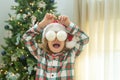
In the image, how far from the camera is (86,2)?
7.84 feet

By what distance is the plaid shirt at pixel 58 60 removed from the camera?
5.32 ft

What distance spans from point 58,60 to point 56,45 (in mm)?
119

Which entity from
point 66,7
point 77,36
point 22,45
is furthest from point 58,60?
point 66,7

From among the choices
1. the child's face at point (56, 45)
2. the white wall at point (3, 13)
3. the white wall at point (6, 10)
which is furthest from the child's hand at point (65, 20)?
the white wall at point (3, 13)

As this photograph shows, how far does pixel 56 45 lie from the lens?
167cm

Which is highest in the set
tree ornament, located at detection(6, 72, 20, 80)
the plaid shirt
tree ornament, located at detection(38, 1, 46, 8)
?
tree ornament, located at detection(38, 1, 46, 8)

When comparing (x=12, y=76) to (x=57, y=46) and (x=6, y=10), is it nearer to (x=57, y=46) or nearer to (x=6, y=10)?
(x=57, y=46)

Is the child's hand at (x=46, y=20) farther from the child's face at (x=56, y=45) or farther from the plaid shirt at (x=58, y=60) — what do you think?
the child's face at (x=56, y=45)

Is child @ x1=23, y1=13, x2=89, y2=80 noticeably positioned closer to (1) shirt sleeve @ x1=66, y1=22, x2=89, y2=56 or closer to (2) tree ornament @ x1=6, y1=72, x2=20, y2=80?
(1) shirt sleeve @ x1=66, y1=22, x2=89, y2=56

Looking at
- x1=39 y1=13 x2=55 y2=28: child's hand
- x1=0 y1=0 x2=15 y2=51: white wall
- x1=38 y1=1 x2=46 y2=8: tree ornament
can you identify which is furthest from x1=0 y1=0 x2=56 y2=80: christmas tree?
x1=0 y1=0 x2=15 y2=51: white wall

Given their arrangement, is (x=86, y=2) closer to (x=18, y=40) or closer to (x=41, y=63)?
(x=18, y=40)

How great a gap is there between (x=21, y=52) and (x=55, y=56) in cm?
53

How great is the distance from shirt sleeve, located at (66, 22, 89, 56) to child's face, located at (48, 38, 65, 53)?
0.11 meters

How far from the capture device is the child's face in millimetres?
1661
